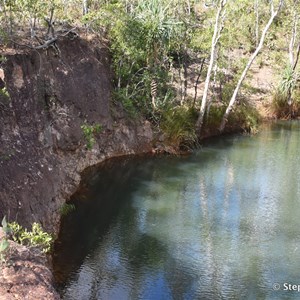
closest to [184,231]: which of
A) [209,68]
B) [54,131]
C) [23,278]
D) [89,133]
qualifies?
[89,133]

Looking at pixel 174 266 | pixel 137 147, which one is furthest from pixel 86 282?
pixel 137 147

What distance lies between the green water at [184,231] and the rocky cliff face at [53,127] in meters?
0.93

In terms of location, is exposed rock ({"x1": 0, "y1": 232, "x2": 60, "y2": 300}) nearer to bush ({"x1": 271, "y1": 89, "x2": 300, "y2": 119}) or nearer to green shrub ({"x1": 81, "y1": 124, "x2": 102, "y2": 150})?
green shrub ({"x1": 81, "y1": 124, "x2": 102, "y2": 150})

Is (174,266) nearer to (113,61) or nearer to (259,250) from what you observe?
(259,250)

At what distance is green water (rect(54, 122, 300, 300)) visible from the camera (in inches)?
438

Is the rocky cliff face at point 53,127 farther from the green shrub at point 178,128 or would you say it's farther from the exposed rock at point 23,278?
the exposed rock at point 23,278

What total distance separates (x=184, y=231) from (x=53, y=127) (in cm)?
634

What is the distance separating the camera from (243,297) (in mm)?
10773

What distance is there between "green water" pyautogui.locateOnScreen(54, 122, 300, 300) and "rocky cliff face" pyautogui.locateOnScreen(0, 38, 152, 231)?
3.05 feet

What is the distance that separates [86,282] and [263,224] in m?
6.04

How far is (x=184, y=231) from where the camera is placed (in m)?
14.1

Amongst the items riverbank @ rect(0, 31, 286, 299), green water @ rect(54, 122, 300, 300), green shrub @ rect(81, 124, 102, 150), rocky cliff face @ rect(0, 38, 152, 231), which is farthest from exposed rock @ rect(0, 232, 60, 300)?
green shrub @ rect(81, 124, 102, 150)

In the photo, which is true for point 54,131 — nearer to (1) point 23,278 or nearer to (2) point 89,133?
(2) point 89,133

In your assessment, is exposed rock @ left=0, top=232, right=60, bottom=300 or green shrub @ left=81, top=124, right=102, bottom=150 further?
green shrub @ left=81, top=124, right=102, bottom=150
